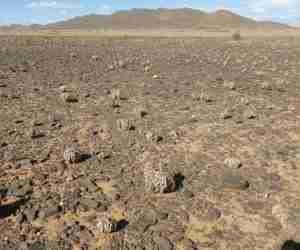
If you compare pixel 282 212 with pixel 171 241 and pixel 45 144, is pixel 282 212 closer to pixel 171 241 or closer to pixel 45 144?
pixel 171 241

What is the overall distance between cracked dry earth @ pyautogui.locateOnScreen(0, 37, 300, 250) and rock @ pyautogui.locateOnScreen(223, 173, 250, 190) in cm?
2

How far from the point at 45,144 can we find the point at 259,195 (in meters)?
4.47

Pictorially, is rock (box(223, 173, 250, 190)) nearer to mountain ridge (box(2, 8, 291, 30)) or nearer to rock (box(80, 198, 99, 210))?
rock (box(80, 198, 99, 210))

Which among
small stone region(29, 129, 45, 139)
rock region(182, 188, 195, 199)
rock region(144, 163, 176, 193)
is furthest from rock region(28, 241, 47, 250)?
small stone region(29, 129, 45, 139)

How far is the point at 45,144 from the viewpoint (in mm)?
7832

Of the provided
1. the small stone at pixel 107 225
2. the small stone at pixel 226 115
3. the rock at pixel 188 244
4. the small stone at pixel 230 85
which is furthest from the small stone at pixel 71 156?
the small stone at pixel 230 85

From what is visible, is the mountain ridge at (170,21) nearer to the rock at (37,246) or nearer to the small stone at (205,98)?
the small stone at (205,98)

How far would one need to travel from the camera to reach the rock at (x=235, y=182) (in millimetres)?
6121

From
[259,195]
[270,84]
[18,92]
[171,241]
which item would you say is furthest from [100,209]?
[270,84]

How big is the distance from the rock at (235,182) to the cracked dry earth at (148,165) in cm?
2

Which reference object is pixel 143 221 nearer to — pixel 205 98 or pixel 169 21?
pixel 205 98

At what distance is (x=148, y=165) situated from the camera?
678cm

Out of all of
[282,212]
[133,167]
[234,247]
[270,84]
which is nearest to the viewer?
[234,247]

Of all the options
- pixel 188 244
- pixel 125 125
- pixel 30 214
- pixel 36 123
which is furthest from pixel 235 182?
pixel 36 123
